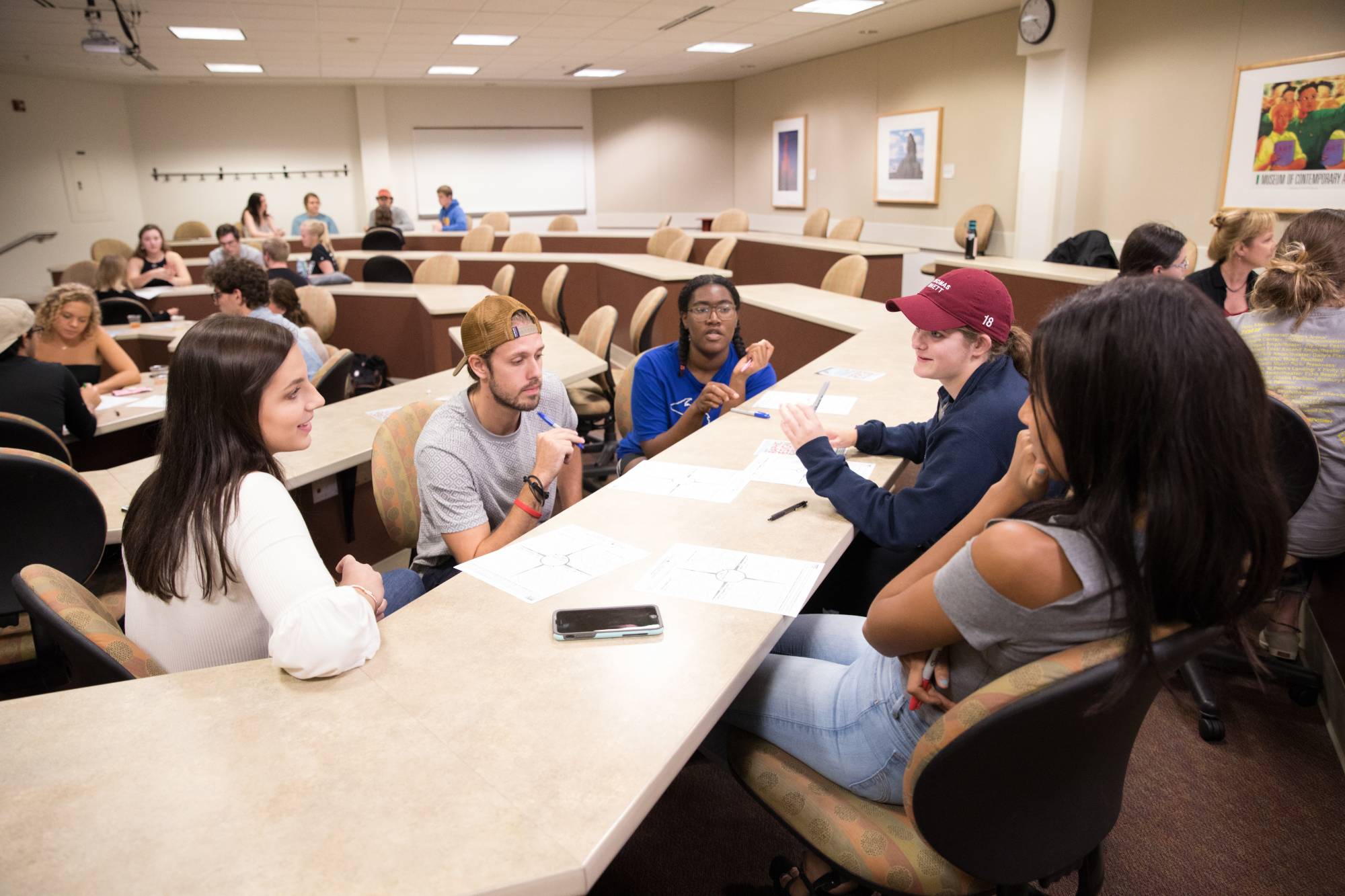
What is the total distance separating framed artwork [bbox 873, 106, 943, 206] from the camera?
864 centimetres

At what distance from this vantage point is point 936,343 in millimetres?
1855

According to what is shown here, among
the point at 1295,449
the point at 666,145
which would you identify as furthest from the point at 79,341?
the point at 666,145

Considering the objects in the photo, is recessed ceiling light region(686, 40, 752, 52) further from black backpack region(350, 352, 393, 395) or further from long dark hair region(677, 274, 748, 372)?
long dark hair region(677, 274, 748, 372)

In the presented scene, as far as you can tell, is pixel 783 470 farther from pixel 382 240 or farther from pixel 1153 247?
pixel 382 240

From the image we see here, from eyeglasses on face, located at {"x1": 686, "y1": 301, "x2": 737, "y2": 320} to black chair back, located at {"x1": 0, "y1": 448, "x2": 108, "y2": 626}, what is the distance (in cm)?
184

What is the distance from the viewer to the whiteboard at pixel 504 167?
12688 millimetres

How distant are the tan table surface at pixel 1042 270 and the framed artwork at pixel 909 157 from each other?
3686mm

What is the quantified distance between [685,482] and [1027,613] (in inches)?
41.9

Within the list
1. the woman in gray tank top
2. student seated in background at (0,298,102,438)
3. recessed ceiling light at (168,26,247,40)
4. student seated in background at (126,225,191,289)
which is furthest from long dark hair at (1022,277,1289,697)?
recessed ceiling light at (168,26,247,40)

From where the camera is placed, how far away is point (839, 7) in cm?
718

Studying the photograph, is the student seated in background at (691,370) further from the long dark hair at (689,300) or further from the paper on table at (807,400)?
the paper on table at (807,400)

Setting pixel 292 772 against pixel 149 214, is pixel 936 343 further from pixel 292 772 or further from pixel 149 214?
pixel 149 214

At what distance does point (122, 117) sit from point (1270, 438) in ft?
46.7

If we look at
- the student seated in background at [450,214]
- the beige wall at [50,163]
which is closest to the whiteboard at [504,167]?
the student seated in background at [450,214]
